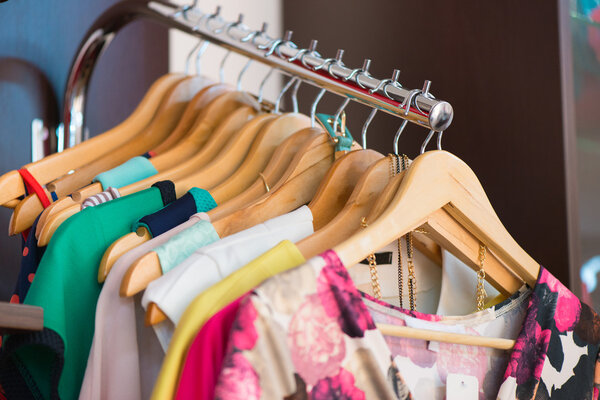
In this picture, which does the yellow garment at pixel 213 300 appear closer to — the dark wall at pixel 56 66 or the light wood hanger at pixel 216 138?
the light wood hanger at pixel 216 138

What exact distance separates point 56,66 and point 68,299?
2.83 feet

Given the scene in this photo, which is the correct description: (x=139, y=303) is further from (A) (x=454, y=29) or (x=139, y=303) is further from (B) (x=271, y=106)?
(A) (x=454, y=29)

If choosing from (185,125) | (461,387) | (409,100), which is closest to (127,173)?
(185,125)

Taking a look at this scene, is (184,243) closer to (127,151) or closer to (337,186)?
(337,186)

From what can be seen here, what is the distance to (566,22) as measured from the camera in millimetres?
1321

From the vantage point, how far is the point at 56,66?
4.89ft

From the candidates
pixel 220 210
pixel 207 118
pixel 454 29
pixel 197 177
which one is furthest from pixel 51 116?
pixel 454 29

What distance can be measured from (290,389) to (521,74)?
1001mm

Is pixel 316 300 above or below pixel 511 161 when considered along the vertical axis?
below

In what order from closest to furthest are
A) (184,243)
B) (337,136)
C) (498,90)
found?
(184,243) → (337,136) → (498,90)

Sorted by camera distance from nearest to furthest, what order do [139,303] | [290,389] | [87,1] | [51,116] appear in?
[290,389] → [139,303] → [51,116] → [87,1]

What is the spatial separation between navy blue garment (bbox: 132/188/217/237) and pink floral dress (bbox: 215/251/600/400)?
245mm

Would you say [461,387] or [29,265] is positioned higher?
[29,265]

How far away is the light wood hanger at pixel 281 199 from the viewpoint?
0.73 meters
